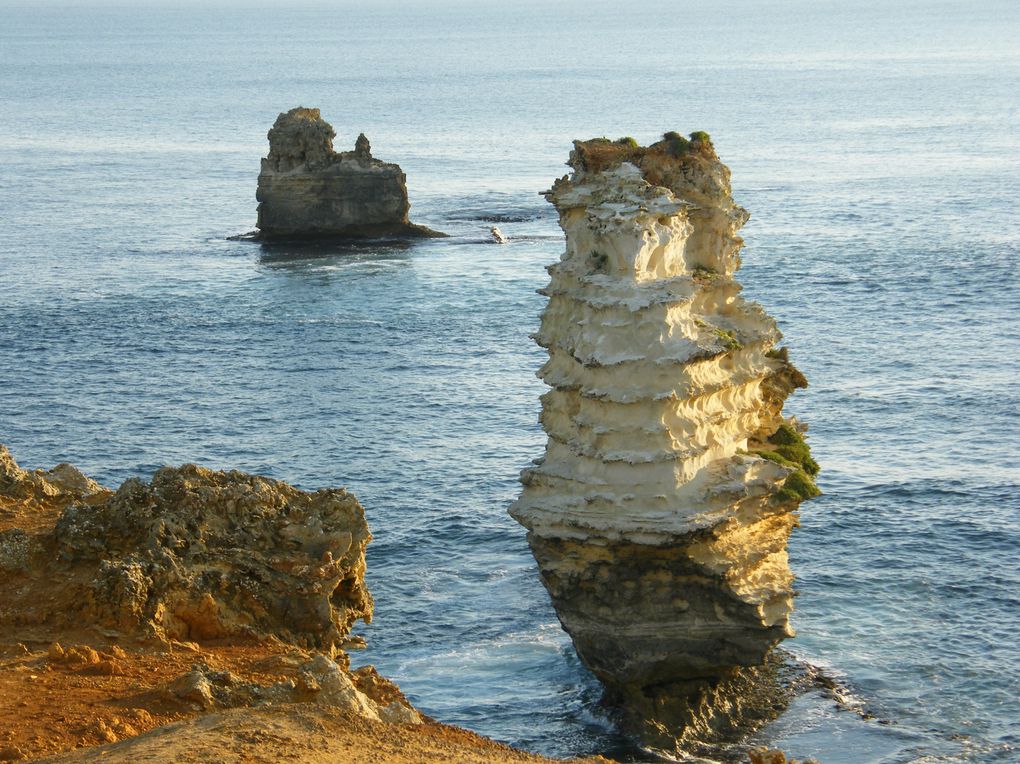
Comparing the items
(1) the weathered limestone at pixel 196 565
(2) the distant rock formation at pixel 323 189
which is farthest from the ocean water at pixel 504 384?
(1) the weathered limestone at pixel 196 565

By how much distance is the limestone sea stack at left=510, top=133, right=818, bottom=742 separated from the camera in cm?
3319

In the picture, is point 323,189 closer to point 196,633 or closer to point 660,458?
point 660,458

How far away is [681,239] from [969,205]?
69.7m

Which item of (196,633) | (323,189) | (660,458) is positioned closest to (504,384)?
(660,458)

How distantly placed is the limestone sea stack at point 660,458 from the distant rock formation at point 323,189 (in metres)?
57.1

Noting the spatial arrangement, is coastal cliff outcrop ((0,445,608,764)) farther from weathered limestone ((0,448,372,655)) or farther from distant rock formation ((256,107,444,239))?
distant rock formation ((256,107,444,239))

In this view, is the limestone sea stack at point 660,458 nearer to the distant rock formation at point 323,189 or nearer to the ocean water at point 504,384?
the ocean water at point 504,384

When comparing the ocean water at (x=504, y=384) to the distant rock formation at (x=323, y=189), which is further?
the distant rock formation at (x=323, y=189)

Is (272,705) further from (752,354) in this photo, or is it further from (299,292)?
(299,292)

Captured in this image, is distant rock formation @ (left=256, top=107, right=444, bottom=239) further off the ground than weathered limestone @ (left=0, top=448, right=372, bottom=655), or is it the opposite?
distant rock formation @ (left=256, top=107, right=444, bottom=239)

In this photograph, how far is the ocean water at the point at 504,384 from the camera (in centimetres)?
3859

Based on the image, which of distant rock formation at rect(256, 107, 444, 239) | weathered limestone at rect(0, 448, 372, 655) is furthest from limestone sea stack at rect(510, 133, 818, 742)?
distant rock formation at rect(256, 107, 444, 239)

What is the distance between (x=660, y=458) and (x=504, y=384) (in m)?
31.1

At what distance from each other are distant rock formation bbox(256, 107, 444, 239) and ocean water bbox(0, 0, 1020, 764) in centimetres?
242
